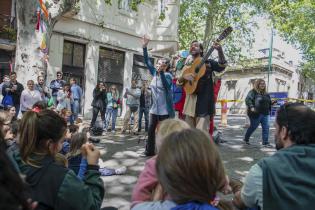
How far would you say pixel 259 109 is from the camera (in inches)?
390

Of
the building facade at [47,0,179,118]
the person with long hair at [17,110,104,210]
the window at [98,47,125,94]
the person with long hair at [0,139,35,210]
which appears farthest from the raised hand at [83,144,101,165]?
the window at [98,47,125,94]

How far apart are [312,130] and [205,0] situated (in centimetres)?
2466

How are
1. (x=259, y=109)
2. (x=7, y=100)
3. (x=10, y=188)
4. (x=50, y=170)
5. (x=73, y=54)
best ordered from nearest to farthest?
(x=10, y=188) → (x=50, y=170) → (x=259, y=109) → (x=7, y=100) → (x=73, y=54)

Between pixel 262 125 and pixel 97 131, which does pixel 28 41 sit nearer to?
pixel 97 131

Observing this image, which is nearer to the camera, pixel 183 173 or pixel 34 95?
pixel 183 173

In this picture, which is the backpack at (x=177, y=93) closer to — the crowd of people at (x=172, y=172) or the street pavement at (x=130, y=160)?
the street pavement at (x=130, y=160)

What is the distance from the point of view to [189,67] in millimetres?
6629

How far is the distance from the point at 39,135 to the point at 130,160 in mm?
4851

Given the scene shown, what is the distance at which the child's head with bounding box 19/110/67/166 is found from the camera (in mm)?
2414

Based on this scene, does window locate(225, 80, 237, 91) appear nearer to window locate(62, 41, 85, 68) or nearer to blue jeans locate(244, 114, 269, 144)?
window locate(62, 41, 85, 68)

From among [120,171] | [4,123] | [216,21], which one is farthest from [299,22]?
[4,123]

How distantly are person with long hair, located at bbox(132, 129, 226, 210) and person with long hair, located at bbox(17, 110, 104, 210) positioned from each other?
79cm

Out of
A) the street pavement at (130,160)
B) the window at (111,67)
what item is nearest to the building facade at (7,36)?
the window at (111,67)

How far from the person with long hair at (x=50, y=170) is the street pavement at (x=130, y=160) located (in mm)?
2166
